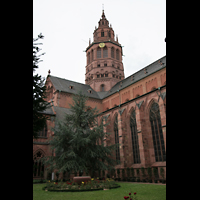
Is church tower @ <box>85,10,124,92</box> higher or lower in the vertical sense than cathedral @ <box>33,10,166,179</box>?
higher

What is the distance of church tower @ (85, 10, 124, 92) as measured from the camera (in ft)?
141

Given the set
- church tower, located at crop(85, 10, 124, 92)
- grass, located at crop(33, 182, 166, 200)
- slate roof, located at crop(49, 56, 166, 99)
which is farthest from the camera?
church tower, located at crop(85, 10, 124, 92)

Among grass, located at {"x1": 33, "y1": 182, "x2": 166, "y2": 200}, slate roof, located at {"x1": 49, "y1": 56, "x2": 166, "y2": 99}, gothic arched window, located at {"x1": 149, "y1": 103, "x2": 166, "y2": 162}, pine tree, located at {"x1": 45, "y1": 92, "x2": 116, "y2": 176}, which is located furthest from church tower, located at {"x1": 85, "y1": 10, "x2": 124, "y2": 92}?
grass, located at {"x1": 33, "y1": 182, "x2": 166, "y2": 200}

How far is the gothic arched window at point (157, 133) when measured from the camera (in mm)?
20047

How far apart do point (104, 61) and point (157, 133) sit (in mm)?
27993

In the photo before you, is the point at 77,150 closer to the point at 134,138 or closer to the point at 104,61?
the point at 134,138

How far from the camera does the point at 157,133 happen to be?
21.3 metres

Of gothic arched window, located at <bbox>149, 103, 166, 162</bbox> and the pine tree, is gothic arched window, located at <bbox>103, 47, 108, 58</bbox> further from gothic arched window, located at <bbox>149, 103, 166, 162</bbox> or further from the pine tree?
the pine tree

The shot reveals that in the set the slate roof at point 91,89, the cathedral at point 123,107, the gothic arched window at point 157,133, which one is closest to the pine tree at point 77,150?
the cathedral at point 123,107

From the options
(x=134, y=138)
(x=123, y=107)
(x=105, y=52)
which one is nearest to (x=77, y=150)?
(x=134, y=138)

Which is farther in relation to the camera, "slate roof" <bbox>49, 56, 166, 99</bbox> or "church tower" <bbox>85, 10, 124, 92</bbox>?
"church tower" <bbox>85, 10, 124, 92</bbox>
